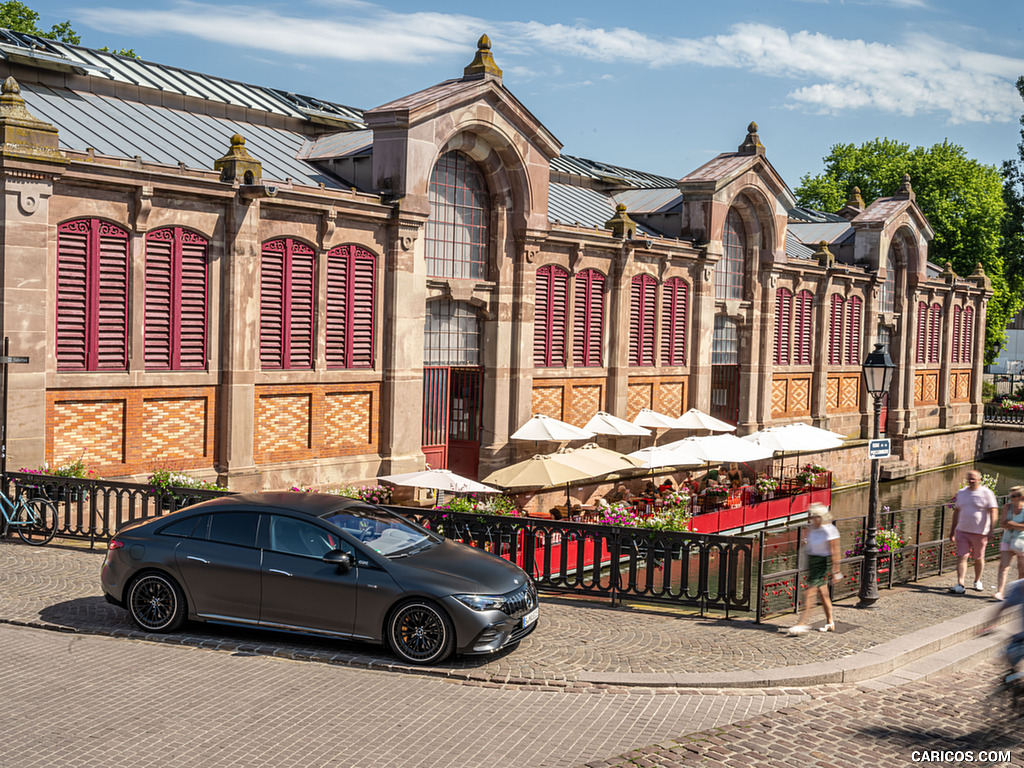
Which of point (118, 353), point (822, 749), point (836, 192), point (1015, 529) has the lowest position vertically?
point (822, 749)

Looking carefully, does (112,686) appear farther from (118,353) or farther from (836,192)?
(836,192)

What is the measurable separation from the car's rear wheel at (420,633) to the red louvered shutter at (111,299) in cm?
1100

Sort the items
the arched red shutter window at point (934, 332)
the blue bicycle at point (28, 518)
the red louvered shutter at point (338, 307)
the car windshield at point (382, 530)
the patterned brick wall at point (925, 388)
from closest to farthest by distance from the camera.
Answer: the car windshield at point (382, 530), the blue bicycle at point (28, 518), the red louvered shutter at point (338, 307), the patterned brick wall at point (925, 388), the arched red shutter window at point (934, 332)

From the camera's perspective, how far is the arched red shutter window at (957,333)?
52469 mm

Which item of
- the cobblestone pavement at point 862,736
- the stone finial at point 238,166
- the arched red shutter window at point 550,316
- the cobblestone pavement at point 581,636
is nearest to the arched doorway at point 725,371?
the arched red shutter window at point 550,316

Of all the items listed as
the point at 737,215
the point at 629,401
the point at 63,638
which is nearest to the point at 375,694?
the point at 63,638

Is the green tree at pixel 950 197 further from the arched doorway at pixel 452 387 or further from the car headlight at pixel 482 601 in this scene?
the car headlight at pixel 482 601

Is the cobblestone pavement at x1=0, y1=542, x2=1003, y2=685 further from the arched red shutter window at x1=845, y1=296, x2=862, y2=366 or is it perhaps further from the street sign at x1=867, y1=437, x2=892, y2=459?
the arched red shutter window at x1=845, y1=296, x2=862, y2=366

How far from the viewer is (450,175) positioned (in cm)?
2636

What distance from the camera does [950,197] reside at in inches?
2539

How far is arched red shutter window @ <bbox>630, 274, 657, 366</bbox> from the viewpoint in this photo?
105ft

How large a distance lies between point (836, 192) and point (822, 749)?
214 feet

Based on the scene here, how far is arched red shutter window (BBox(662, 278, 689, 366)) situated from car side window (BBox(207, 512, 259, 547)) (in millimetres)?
23426

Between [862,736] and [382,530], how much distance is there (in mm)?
5473
